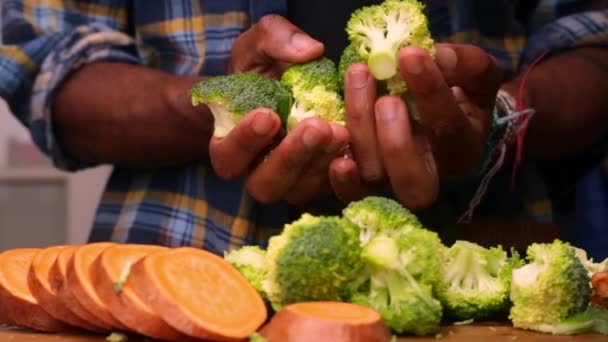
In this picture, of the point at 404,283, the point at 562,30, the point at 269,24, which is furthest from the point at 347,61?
the point at 562,30

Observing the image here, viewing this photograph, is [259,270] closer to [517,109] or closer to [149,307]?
[149,307]

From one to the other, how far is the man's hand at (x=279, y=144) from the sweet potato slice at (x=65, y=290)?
28cm

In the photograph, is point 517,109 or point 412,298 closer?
point 412,298

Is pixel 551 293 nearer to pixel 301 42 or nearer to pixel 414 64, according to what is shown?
pixel 414 64

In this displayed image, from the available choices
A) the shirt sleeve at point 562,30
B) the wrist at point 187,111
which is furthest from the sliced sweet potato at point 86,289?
the shirt sleeve at point 562,30

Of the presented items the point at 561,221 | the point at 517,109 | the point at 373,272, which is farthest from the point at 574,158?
the point at 373,272

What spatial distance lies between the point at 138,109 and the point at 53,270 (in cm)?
62

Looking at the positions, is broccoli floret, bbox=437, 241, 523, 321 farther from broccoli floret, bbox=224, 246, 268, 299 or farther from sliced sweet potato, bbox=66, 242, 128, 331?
sliced sweet potato, bbox=66, 242, 128, 331

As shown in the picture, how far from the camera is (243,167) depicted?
1518 mm

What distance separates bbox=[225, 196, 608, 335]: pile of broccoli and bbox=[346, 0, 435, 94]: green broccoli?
8.2 inches

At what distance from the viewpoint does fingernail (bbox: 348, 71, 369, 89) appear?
57.3 inches

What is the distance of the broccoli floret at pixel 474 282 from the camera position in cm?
130

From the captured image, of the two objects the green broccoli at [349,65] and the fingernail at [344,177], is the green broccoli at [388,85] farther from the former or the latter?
the fingernail at [344,177]

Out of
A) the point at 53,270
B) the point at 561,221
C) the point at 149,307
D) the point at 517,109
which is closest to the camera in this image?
the point at 149,307
